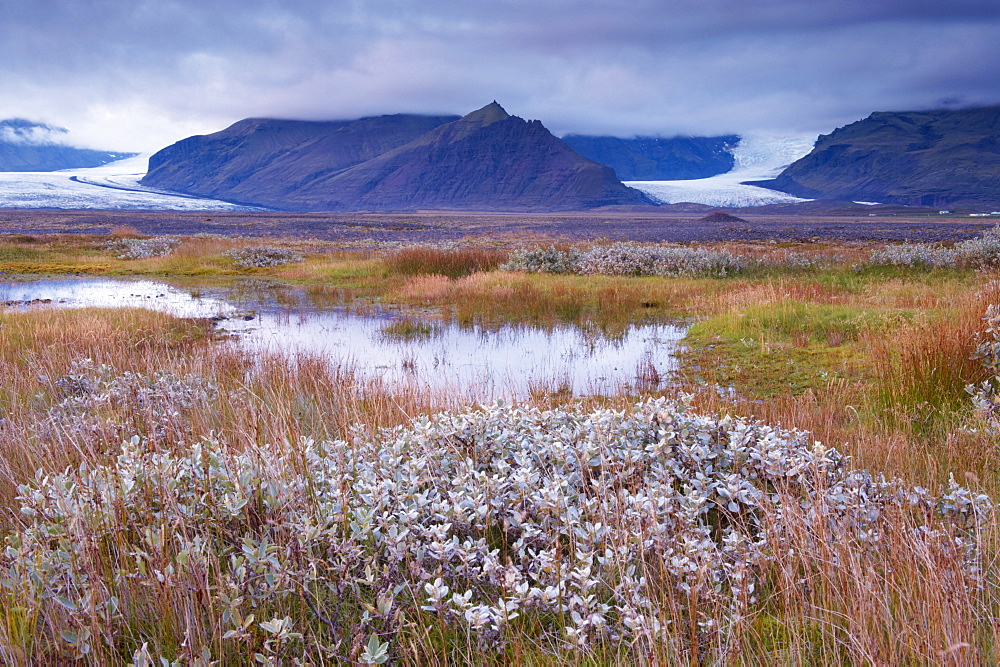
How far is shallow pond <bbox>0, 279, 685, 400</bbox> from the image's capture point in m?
10.2

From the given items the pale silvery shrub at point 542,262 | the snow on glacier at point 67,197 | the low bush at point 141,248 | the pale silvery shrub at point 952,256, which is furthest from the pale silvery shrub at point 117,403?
the snow on glacier at point 67,197

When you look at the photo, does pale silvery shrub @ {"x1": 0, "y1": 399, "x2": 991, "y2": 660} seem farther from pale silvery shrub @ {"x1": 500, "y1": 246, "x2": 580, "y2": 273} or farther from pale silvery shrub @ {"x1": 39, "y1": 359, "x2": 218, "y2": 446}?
pale silvery shrub @ {"x1": 500, "y1": 246, "x2": 580, "y2": 273}

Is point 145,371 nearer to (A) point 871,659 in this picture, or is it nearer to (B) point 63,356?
(B) point 63,356

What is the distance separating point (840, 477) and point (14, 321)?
→ 1523 centimetres

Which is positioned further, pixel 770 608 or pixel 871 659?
pixel 770 608

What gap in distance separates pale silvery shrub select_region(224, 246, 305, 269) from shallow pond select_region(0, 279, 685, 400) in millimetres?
8905

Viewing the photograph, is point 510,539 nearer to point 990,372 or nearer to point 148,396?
point 148,396

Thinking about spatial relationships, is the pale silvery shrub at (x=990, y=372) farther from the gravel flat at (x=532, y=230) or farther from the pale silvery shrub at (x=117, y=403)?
the gravel flat at (x=532, y=230)

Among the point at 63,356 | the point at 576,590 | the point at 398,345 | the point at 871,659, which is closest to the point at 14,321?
the point at 63,356

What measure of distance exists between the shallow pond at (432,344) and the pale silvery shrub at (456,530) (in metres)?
4.02

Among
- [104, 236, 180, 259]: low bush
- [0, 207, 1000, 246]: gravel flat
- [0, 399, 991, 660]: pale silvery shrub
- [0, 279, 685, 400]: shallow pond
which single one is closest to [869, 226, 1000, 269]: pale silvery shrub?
[0, 279, 685, 400]: shallow pond

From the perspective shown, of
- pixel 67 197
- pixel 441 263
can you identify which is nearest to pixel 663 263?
pixel 441 263

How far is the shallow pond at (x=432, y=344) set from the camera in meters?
10.2

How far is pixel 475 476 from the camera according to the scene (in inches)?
144
